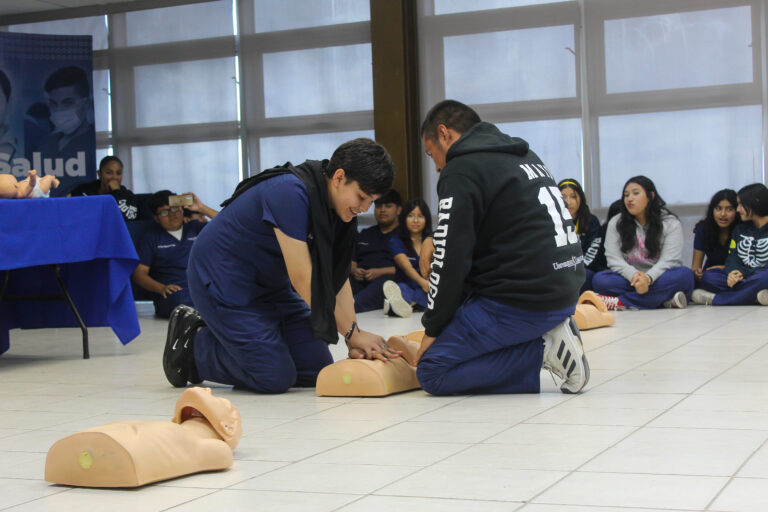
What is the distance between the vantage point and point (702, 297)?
6102 millimetres

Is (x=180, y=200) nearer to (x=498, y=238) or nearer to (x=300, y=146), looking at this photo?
(x=300, y=146)

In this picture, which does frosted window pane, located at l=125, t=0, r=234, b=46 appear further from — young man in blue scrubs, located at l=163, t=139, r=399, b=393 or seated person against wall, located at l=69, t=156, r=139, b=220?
young man in blue scrubs, located at l=163, t=139, r=399, b=393

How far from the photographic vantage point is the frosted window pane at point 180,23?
880 centimetres

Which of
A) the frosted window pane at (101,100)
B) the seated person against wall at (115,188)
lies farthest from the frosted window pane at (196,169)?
the seated person against wall at (115,188)

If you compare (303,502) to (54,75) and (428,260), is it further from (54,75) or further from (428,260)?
(54,75)

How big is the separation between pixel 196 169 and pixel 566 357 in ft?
21.6

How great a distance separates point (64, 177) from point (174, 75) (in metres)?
1.49

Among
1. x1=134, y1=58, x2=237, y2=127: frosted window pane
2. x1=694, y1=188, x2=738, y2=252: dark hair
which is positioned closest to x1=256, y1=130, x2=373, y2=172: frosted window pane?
x1=134, y1=58, x2=237, y2=127: frosted window pane

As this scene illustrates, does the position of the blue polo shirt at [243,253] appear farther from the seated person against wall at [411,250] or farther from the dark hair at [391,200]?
the dark hair at [391,200]

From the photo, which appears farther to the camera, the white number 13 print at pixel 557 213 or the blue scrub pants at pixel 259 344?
the blue scrub pants at pixel 259 344

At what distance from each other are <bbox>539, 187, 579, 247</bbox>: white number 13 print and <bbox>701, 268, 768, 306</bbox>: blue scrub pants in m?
3.31

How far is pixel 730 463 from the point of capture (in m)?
1.90

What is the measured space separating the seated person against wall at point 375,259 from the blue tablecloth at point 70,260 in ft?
8.17

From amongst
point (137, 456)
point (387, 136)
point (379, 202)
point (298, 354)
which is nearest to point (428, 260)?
point (379, 202)
